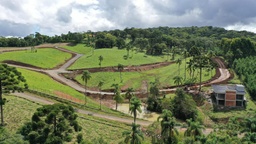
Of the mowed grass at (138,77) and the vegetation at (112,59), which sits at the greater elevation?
the vegetation at (112,59)

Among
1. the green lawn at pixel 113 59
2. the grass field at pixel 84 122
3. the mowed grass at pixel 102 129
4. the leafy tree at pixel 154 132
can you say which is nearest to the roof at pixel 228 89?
the leafy tree at pixel 154 132

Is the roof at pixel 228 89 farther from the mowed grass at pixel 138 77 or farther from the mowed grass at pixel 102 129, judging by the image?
the mowed grass at pixel 102 129

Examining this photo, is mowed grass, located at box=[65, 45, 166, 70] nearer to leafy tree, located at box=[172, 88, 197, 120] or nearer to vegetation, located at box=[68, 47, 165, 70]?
vegetation, located at box=[68, 47, 165, 70]

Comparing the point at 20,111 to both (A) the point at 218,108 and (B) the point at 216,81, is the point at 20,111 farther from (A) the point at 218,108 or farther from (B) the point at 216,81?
(B) the point at 216,81

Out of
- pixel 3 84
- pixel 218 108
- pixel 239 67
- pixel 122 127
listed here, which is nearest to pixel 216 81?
pixel 239 67

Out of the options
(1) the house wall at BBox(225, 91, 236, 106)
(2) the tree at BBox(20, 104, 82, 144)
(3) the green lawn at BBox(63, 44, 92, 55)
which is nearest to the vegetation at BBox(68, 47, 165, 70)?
(3) the green lawn at BBox(63, 44, 92, 55)

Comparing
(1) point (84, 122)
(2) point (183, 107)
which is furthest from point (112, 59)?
(1) point (84, 122)

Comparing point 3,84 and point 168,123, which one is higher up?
point 3,84
